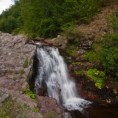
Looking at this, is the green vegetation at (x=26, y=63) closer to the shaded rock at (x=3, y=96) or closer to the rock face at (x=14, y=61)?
the rock face at (x=14, y=61)

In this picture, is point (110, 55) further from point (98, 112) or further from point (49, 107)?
point (49, 107)

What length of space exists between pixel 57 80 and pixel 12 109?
540 centimetres

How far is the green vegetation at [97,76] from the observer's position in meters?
14.5

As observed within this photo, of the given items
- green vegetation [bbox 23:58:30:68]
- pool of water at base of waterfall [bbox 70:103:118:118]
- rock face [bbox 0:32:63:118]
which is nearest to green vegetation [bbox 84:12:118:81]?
pool of water at base of waterfall [bbox 70:103:118:118]

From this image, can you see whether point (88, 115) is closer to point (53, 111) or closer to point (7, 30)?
point (53, 111)

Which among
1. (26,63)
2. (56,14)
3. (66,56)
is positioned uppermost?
(56,14)

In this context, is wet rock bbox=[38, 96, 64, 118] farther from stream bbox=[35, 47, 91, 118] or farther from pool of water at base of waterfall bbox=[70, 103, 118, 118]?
stream bbox=[35, 47, 91, 118]

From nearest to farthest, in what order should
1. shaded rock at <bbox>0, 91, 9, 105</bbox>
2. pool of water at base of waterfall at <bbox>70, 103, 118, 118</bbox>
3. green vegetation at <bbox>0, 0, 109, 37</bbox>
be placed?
shaded rock at <bbox>0, 91, 9, 105</bbox> < pool of water at base of waterfall at <bbox>70, 103, 118, 118</bbox> < green vegetation at <bbox>0, 0, 109, 37</bbox>

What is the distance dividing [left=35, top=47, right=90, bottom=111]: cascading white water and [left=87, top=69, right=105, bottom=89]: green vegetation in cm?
104

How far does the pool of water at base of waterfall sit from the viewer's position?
39.4 feet

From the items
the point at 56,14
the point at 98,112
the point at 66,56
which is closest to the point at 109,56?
the point at 66,56

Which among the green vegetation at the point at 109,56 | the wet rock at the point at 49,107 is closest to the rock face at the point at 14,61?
the wet rock at the point at 49,107

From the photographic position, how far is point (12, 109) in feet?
32.4

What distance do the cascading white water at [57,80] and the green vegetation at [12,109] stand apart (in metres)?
3.26
